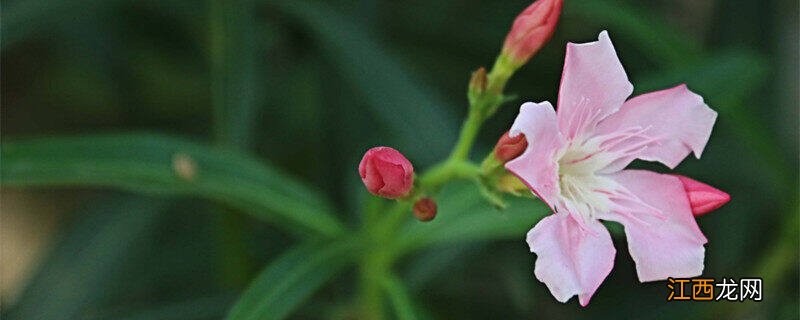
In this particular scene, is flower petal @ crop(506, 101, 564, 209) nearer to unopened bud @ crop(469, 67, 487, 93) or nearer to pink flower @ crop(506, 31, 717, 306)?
pink flower @ crop(506, 31, 717, 306)

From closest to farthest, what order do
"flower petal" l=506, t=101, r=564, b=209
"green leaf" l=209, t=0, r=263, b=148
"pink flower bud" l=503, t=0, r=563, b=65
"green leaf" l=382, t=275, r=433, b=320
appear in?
"flower petal" l=506, t=101, r=564, b=209 < "pink flower bud" l=503, t=0, r=563, b=65 < "green leaf" l=382, t=275, r=433, b=320 < "green leaf" l=209, t=0, r=263, b=148

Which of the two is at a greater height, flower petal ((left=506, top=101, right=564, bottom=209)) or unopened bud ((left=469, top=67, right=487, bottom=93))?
unopened bud ((left=469, top=67, right=487, bottom=93))

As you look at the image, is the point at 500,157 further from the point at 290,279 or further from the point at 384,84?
the point at 384,84

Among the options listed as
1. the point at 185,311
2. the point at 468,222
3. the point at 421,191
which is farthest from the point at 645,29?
the point at 185,311

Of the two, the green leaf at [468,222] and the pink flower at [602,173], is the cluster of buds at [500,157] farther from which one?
the green leaf at [468,222]

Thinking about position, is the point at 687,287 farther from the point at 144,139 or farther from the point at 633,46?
the point at 144,139

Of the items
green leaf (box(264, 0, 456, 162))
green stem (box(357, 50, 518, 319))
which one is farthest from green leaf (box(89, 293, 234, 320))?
green leaf (box(264, 0, 456, 162))

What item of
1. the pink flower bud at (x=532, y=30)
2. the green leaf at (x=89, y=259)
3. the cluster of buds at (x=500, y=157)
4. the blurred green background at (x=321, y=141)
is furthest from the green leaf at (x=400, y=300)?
the green leaf at (x=89, y=259)
